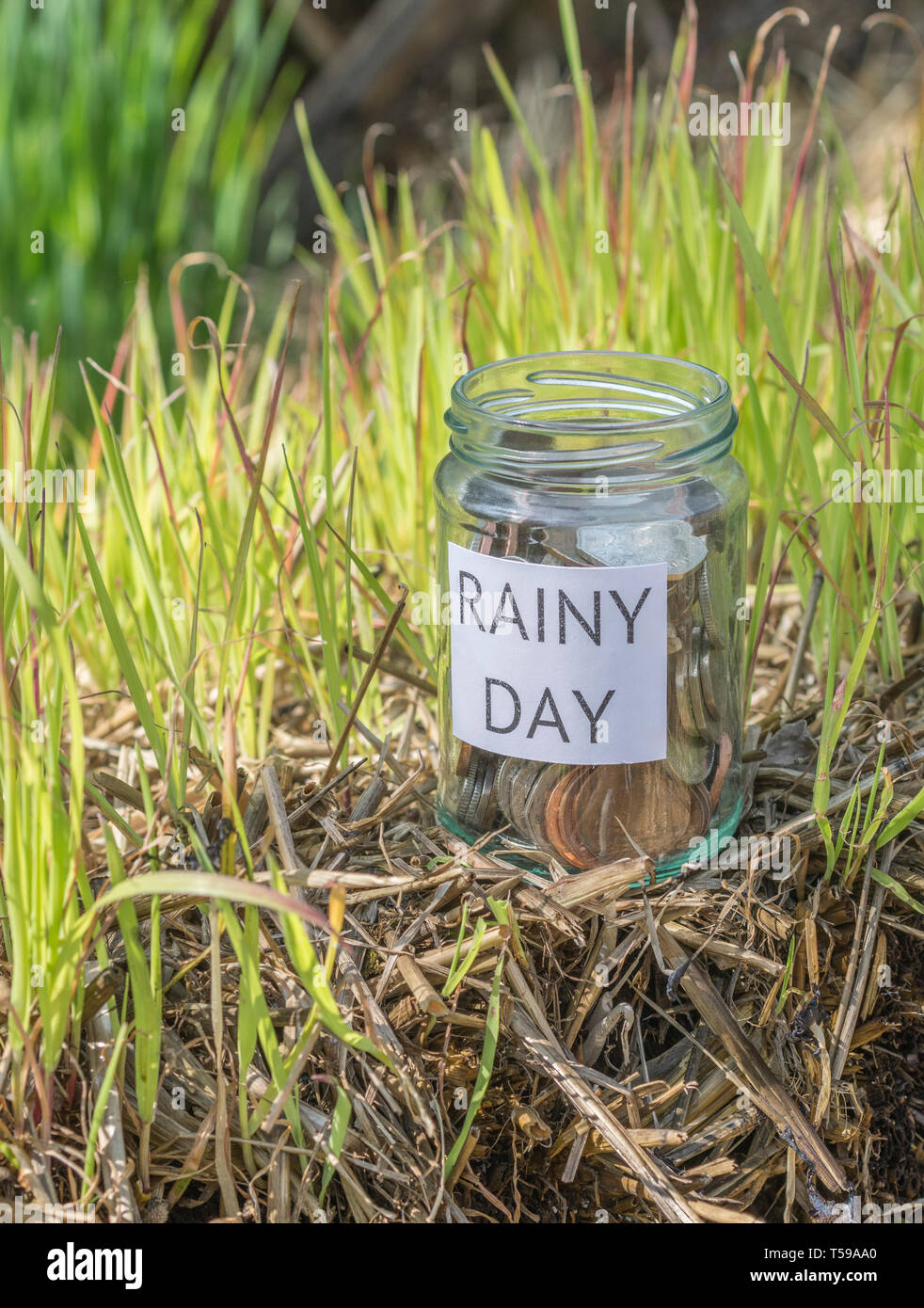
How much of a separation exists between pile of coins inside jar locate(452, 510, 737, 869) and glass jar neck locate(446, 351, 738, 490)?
37 mm

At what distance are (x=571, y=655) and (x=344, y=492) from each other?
532mm

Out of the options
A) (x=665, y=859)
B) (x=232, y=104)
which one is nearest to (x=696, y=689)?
(x=665, y=859)

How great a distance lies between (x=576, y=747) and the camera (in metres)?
0.74

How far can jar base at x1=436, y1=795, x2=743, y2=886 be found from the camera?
2.61 feet

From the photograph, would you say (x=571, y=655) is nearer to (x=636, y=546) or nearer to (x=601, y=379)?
(x=636, y=546)

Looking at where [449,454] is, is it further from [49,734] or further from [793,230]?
[793,230]

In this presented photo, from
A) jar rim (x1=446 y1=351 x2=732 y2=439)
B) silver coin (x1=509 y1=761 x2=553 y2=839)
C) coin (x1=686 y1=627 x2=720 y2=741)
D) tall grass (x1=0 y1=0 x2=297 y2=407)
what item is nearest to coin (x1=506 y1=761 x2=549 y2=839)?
silver coin (x1=509 y1=761 x2=553 y2=839)

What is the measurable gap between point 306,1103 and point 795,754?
0.43m

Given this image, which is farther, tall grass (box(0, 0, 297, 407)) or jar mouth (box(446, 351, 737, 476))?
tall grass (box(0, 0, 297, 407))

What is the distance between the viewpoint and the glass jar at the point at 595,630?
0.73 meters

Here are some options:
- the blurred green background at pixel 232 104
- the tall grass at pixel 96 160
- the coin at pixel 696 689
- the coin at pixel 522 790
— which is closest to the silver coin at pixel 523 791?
the coin at pixel 522 790

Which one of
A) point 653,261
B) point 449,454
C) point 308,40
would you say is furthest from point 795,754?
point 308,40

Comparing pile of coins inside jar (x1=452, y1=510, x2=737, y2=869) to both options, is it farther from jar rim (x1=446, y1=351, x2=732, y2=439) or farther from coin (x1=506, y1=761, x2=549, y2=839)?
jar rim (x1=446, y1=351, x2=732, y2=439)

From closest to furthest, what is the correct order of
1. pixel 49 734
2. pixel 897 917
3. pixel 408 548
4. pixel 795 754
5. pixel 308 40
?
pixel 49 734
pixel 897 917
pixel 795 754
pixel 408 548
pixel 308 40
